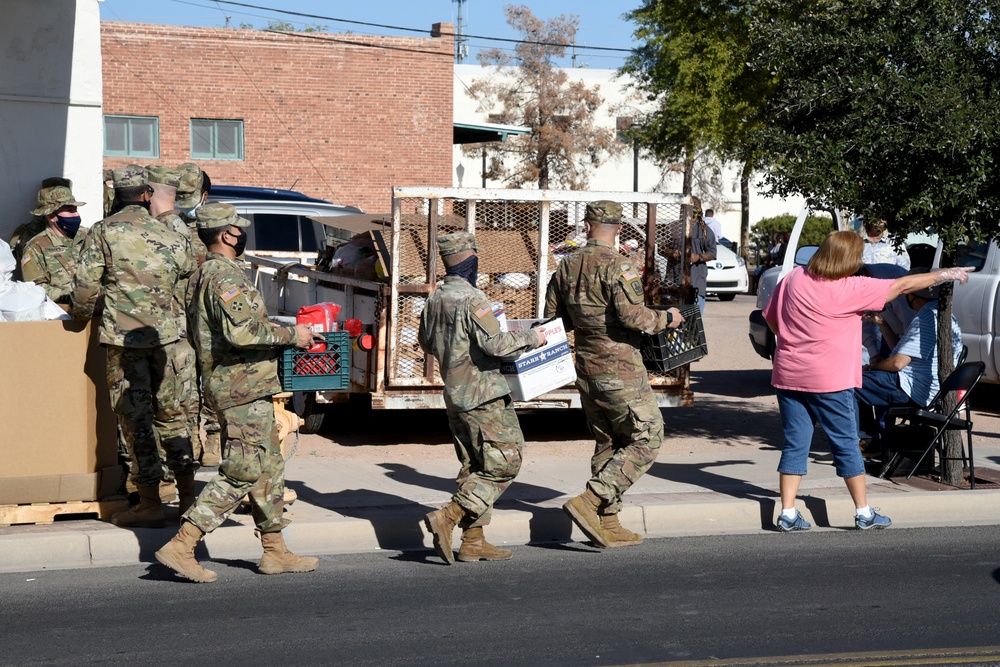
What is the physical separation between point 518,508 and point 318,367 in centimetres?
185

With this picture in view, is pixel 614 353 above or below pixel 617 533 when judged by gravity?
above

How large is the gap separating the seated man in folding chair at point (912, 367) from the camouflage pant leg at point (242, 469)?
4623mm

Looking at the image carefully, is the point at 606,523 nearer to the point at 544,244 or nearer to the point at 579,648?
the point at 579,648

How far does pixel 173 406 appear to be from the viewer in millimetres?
7043

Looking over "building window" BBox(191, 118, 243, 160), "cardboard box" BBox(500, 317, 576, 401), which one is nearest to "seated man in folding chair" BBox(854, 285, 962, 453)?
"cardboard box" BBox(500, 317, 576, 401)

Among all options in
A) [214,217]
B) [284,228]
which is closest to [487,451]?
[214,217]

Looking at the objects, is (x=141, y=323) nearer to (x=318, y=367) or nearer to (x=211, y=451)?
(x=318, y=367)

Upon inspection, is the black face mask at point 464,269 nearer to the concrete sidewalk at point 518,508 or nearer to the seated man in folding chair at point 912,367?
the concrete sidewalk at point 518,508

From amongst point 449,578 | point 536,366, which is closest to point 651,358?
point 536,366

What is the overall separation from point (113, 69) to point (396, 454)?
914 inches

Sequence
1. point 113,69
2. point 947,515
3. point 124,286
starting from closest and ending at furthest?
point 124,286, point 947,515, point 113,69

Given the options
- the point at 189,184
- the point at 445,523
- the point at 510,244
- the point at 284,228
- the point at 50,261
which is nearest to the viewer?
the point at 445,523

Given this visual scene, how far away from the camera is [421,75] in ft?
102

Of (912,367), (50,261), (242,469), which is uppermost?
(50,261)
